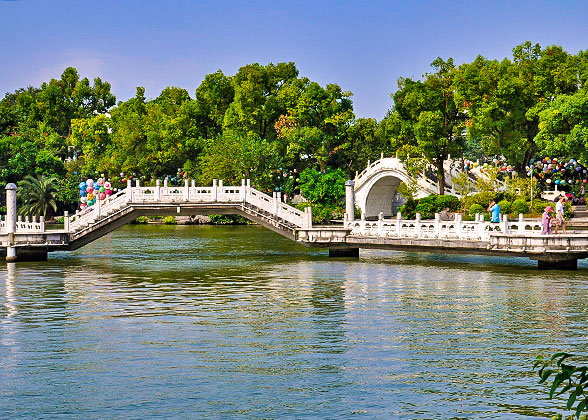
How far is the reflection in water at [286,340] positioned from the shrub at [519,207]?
2316 centimetres

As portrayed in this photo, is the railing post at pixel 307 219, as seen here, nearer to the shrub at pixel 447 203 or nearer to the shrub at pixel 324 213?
the shrub at pixel 447 203

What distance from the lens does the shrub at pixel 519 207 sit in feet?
180

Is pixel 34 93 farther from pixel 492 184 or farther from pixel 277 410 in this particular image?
pixel 277 410

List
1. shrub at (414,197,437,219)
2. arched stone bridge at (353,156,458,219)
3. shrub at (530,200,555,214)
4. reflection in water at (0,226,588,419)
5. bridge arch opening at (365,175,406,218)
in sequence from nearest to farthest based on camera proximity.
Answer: reflection in water at (0,226,588,419) < shrub at (530,200,555,214) < shrub at (414,197,437,219) < arched stone bridge at (353,156,458,219) < bridge arch opening at (365,175,406,218)

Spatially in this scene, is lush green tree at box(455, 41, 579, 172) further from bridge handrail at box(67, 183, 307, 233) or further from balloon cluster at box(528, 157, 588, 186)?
bridge handrail at box(67, 183, 307, 233)

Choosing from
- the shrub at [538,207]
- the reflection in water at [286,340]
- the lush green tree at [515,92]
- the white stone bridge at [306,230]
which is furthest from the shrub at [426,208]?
the reflection in water at [286,340]

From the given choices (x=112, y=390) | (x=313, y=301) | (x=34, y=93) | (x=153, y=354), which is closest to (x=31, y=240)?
(x=313, y=301)

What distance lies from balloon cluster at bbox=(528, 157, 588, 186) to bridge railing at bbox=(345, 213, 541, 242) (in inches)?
923

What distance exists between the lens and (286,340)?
1809 centimetres

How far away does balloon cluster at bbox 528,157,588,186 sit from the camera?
57.4m

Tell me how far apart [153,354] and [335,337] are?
12.3ft

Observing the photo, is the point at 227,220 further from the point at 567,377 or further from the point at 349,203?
the point at 567,377

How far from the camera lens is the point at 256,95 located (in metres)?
71.6

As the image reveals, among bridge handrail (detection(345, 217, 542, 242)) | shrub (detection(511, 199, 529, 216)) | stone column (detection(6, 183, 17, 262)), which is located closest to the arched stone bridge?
shrub (detection(511, 199, 529, 216))
